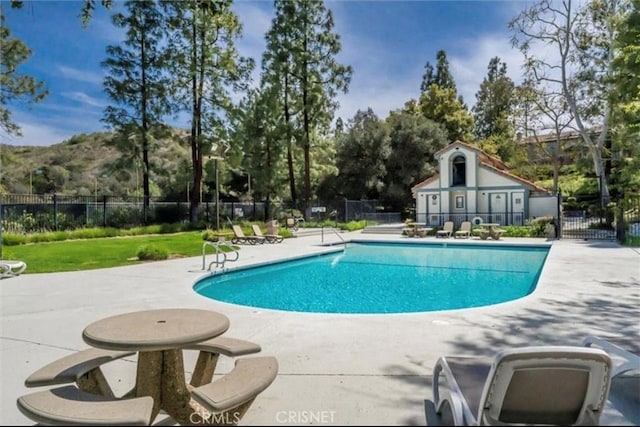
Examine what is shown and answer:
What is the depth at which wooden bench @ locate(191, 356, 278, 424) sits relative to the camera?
2.31 m

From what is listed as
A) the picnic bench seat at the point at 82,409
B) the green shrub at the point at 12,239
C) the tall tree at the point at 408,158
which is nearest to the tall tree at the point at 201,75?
the green shrub at the point at 12,239

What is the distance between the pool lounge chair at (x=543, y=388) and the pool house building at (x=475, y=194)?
23.0 metres

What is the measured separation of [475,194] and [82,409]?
26.6 metres

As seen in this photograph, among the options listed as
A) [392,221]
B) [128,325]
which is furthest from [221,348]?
[392,221]

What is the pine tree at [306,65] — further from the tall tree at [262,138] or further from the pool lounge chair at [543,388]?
the pool lounge chair at [543,388]

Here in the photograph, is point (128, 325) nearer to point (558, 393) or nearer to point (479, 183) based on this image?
point (558, 393)

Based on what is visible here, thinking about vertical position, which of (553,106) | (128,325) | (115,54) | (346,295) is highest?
(115,54)

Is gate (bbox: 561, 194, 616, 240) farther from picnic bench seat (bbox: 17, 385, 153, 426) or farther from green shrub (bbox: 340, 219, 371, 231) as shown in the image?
picnic bench seat (bbox: 17, 385, 153, 426)

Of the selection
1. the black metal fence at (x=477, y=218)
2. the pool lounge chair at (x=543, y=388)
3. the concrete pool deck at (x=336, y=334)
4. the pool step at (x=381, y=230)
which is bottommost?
the concrete pool deck at (x=336, y=334)

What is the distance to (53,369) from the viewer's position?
2.80 meters

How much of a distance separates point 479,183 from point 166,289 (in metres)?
23.1

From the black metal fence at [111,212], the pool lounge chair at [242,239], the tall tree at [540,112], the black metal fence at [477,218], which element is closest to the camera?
the pool lounge chair at [242,239]

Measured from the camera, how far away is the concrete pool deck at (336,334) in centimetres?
303

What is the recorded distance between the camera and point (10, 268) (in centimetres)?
912
